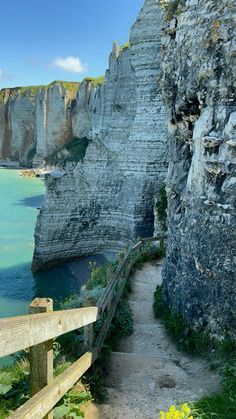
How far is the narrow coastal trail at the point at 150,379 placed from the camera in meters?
4.60

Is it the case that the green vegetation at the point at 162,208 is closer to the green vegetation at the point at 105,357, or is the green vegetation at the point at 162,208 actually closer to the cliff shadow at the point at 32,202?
the green vegetation at the point at 105,357

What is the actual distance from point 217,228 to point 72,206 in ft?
65.7

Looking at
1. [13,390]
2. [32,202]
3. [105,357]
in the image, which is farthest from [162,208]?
[32,202]

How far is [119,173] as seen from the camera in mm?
24797

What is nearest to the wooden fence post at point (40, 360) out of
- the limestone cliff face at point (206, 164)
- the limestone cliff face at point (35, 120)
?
the limestone cliff face at point (206, 164)

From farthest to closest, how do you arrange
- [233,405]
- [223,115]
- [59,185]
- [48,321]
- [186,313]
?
[59,185], [186,313], [223,115], [233,405], [48,321]

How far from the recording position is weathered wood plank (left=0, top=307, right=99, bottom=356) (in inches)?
92.1

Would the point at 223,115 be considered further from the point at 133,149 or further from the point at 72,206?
the point at 72,206

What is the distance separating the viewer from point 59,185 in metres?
25.5

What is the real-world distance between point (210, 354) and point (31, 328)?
4.17m

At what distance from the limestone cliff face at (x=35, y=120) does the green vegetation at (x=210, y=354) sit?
219 ft

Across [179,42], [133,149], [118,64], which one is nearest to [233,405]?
[179,42]

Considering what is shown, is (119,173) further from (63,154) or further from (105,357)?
(63,154)

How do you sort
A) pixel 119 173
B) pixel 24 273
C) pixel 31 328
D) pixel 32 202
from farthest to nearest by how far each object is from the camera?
pixel 32 202
pixel 119 173
pixel 24 273
pixel 31 328
